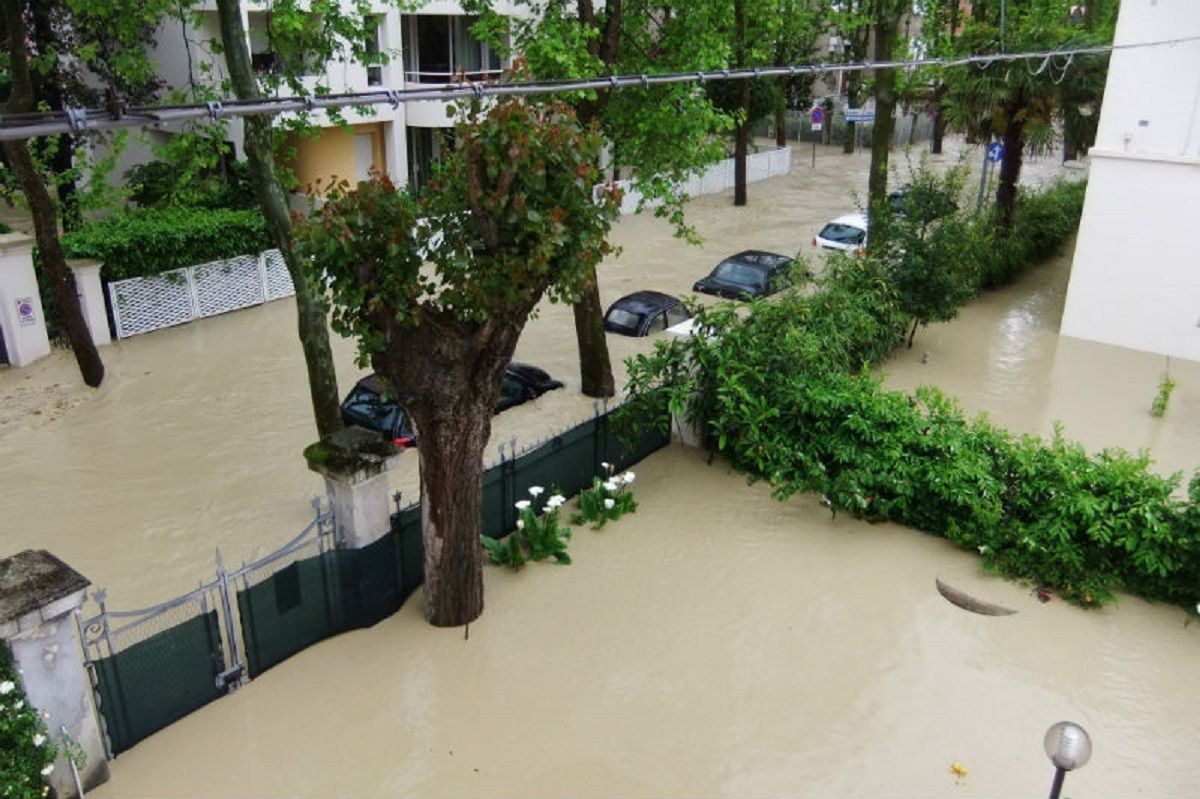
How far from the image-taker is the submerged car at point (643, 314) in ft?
57.5

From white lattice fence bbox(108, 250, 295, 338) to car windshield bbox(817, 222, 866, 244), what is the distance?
483 inches

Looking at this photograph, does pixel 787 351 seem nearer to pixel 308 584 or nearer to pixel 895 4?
pixel 308 584

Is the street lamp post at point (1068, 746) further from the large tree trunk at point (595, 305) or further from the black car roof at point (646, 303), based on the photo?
the black car roof at point (646, 303)

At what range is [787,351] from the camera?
11.9 metres

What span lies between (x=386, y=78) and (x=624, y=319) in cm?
1194

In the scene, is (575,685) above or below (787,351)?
below

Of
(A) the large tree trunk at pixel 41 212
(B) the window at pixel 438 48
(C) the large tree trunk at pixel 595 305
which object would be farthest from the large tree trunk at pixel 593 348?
(B) the window at pixel 438 48

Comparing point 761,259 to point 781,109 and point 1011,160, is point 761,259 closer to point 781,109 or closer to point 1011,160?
point 1011,160

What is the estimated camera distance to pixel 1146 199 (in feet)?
55.9

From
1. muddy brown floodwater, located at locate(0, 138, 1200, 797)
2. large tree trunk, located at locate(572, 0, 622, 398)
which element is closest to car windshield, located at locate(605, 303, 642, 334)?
large tree trunk, located at locate(572, 0, 622, 398)

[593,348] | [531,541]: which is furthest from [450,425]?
[593,348]

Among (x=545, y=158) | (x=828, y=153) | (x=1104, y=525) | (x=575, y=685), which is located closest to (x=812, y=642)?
(x=575, y=685)

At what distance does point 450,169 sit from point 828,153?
36.7 meters

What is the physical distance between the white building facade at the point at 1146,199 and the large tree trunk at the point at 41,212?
16.9 meters
